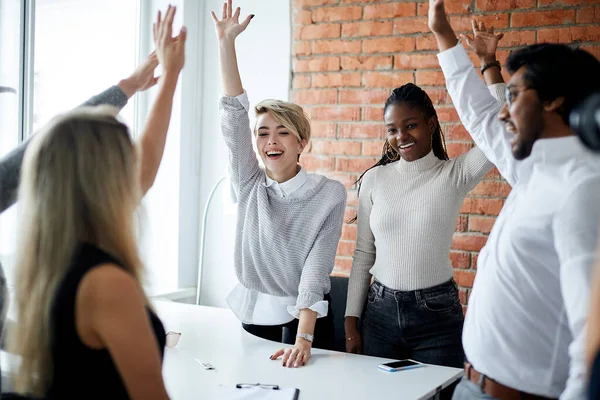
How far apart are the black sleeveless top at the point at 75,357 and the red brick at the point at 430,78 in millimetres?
2394

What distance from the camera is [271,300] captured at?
219 centimetres

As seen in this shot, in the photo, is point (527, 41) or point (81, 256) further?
point (527, 41)

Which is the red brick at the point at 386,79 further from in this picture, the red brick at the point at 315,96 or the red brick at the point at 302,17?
the red brick at the point at 302,17

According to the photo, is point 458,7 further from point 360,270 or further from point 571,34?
point 360,270

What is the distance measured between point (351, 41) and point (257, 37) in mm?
598

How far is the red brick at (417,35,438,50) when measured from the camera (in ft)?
10.3

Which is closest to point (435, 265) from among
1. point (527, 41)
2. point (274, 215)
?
point (274, 215)

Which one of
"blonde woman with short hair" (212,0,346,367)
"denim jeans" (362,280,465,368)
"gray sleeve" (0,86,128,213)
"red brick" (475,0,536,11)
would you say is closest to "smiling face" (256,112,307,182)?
"blonde woman with short hair" (212,0,346,367)

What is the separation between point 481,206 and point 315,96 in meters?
1.07

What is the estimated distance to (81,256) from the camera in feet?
3.45

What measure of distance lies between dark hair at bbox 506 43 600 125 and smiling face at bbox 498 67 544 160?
16mm

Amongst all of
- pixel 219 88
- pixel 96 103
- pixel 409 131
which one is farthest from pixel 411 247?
pixel 219 88

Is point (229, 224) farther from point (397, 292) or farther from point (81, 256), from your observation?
point (81, 256)

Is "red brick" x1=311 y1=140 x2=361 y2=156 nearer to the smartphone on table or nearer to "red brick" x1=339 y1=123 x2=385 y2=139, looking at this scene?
"red brick" x1=339 y1=123 x2=385 y2=139
